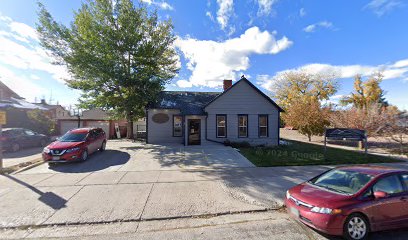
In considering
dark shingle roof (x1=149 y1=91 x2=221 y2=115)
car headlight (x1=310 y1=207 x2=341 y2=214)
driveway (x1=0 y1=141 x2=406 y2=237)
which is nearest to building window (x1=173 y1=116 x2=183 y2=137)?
dark shingle roof (x1=149 y1=91 x2=221 y2=115)

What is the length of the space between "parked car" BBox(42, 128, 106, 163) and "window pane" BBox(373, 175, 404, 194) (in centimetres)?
1156

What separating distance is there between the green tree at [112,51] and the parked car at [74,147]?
5.27 metres

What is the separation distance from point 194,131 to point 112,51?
371 inches

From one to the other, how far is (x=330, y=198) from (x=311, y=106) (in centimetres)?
1839

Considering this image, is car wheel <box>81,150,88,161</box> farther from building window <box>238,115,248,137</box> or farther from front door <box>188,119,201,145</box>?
building window <box>238,115,248,137</box>

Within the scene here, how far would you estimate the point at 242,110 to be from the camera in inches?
645

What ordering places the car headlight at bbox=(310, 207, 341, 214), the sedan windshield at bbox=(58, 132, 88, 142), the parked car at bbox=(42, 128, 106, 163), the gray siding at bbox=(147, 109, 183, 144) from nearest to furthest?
1. the car headlight at bbox=(310, 207, 341, 214)
2. the parked car at bbox=(42, 128, 106, 163)
3. the sedan windshield at bbox=(58, 132, 88, 142)
4. the gray siding at bbox=(147, 109, 183, 144)

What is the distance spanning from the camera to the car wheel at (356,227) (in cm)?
375

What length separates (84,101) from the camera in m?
17.4

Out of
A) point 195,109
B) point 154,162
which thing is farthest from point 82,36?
point 154,162

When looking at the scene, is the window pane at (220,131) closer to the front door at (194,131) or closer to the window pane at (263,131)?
the front door at (194,131)

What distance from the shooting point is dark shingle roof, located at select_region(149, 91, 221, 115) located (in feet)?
53.8

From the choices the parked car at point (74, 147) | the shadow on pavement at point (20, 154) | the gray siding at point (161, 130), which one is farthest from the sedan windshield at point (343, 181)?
the shadow on pavement at point (20, 154)

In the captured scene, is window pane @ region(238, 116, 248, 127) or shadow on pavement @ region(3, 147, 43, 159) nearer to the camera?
shadow on pavement @ region(3, 147, 43, 159)
